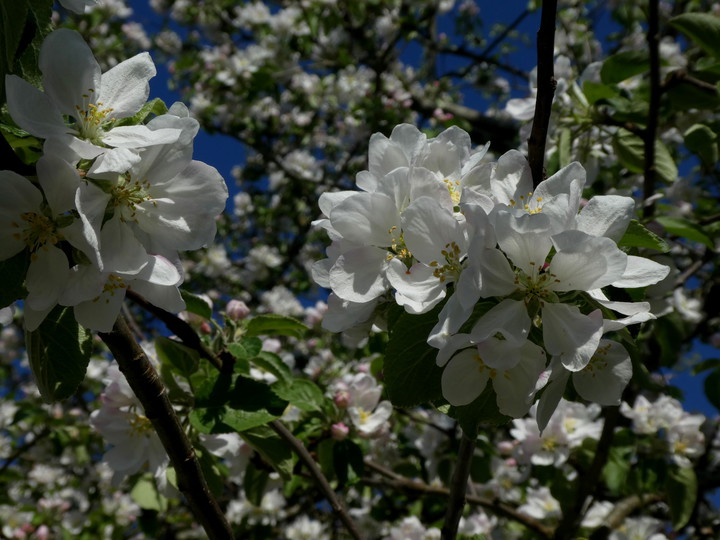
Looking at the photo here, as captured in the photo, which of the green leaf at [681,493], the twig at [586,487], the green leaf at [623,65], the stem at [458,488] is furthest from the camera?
the green leaf at [681,493]

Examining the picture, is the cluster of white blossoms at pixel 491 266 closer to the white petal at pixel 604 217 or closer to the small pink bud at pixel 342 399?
the white petal at pixel 604 217

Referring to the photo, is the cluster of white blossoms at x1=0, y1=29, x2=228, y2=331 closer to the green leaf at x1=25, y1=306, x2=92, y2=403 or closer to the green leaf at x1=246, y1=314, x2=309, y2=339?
the green leaf at x1=25, y1=306, x2=92, y2=403

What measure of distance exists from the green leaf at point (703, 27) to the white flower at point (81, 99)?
4.62ft

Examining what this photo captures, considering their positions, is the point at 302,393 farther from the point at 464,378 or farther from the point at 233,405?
the point at 464,378

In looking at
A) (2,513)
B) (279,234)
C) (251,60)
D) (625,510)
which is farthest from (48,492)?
(625,510)

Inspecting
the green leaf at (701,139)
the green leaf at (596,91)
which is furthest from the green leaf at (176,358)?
the green leaf at (701,139)

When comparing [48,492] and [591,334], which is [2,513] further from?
[591,334]

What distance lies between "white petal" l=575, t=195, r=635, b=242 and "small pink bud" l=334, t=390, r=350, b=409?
3.99ft

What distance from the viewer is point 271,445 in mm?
1431

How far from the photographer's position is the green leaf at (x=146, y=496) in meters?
2.38

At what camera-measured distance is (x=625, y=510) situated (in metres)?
2.76

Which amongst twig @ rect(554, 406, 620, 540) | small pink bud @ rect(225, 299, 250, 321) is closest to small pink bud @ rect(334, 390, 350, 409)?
small pink bud @ rect(225, 299, 250, 321)

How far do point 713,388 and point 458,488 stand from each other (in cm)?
167

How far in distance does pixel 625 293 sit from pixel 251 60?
5.36m
